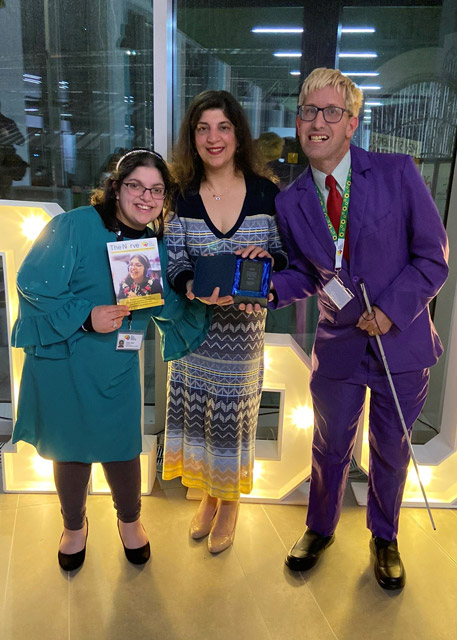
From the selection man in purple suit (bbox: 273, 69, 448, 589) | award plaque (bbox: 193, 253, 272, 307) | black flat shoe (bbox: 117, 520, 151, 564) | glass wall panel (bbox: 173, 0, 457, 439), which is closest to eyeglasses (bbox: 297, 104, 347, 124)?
man in purple suit (bbox: 273, 69, 448, 589)

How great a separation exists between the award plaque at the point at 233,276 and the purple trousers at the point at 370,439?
44 cm

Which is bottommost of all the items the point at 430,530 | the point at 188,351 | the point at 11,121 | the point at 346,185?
the point at 430,530

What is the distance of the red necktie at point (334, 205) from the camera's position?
1683mm

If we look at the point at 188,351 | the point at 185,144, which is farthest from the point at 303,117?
the point at 188,351

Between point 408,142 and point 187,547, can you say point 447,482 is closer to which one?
point 187,547

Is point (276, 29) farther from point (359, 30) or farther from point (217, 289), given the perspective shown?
point (217, 289)

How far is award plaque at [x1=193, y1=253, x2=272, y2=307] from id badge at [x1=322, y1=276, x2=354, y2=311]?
197 mm

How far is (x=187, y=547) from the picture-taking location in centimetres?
210

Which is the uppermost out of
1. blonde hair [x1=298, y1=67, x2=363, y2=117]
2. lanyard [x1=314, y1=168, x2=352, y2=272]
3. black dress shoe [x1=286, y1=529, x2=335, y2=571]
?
blonde hair [x1=298, y1=67, x2=363, y2=117]

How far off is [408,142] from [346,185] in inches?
46.3

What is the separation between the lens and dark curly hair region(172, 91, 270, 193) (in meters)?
1.75

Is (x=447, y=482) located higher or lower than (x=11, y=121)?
lower

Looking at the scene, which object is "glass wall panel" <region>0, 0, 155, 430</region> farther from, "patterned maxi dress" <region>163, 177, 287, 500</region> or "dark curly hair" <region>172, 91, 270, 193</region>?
"patterned maxi dress" <region>163, 177, 287, 500</region>

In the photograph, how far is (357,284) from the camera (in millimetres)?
1701
